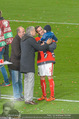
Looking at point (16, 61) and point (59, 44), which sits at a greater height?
point (59, 44)

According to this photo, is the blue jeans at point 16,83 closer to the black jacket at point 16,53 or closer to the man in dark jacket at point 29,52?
the black jacket at point 16,53

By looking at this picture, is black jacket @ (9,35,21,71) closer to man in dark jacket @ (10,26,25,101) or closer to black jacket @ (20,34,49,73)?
man in dark jacket @ (10,26,25,101)

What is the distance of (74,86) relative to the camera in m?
14.7

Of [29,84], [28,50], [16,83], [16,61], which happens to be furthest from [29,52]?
[16,83]

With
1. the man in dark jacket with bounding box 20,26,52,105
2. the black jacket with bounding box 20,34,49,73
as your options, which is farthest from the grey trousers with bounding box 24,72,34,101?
the black jacket with bounding box 20,34,49,73

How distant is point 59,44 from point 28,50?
9.68 metres

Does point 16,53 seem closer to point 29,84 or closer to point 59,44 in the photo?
point 29,84

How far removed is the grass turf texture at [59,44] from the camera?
491 inches

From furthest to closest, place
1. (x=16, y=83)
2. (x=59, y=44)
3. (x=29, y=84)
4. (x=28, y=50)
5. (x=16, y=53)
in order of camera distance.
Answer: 1. (x=59, y=44)
2. (x=16, y=83)
3. (x=16, y=53)
4. (x=29, y=84)
5. (x=28, y=50)

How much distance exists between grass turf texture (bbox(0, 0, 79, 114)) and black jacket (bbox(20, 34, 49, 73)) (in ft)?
3.92

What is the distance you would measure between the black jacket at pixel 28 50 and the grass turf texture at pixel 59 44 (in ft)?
3.92

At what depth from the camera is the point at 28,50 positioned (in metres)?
12.2

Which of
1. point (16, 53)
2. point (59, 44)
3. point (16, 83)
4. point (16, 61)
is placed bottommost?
point (16, 83)

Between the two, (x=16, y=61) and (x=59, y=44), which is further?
(x=59, y=44)
